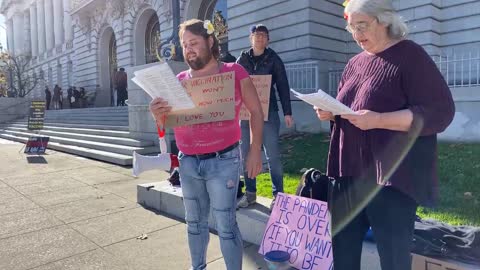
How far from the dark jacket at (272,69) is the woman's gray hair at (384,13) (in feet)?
7.47

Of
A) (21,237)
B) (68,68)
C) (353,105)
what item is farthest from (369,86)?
(68,68)

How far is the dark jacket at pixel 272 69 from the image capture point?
410cm

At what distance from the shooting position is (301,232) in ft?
10.6

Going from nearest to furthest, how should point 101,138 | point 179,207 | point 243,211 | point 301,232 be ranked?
point 301,232
point 243,211
point 179,207
point 101,138

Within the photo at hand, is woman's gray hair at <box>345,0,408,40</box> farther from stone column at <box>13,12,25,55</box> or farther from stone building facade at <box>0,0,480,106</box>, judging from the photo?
stone column at <box>13,12,25,55</box>

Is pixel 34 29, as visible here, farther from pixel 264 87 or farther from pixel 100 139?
pixel 264 87

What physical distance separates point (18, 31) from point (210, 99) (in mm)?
62139

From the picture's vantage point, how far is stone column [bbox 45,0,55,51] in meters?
42.2

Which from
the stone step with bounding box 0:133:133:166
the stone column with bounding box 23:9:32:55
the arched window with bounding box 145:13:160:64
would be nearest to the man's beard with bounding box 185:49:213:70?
the stone step with bounding box 0:133:133:166

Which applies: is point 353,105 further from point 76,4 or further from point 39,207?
point 76,4

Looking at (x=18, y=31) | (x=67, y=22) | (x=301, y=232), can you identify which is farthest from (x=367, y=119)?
(x=18, y=31)

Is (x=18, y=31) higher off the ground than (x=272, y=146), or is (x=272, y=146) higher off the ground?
(x=18, y=31)

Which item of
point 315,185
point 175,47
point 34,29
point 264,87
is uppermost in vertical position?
point 34,29

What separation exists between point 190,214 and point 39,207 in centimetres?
376
